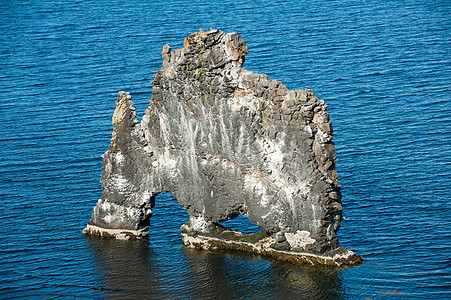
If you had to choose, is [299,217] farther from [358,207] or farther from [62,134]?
[62,134]

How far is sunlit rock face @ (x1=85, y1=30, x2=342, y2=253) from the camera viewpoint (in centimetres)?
3241

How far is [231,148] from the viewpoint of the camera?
34656 millimetres

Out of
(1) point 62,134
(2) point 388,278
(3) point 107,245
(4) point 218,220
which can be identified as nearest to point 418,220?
(2) point 388,278

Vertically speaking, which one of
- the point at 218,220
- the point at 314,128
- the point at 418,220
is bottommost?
the point at 418,220

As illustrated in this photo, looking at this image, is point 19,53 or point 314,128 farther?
point 19,53

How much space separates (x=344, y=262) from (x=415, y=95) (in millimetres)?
30585

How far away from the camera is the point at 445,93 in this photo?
59.9 meters

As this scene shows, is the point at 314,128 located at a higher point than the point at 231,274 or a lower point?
higher

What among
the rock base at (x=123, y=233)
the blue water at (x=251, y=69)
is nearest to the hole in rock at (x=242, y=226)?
the blue water at (x=251, y=69)

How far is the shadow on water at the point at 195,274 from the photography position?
32.7 meters

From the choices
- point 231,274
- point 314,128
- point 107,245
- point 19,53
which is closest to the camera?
point 314,128

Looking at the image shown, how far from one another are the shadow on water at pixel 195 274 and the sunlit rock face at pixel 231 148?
1.46 metres

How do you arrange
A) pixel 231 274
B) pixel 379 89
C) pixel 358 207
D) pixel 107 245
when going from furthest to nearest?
1. pixel 379 89
2. pixel 358 207
3. pixel 107 245
4. pixel 231 274

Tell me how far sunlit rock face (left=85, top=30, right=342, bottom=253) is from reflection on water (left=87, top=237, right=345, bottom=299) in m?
1.43
